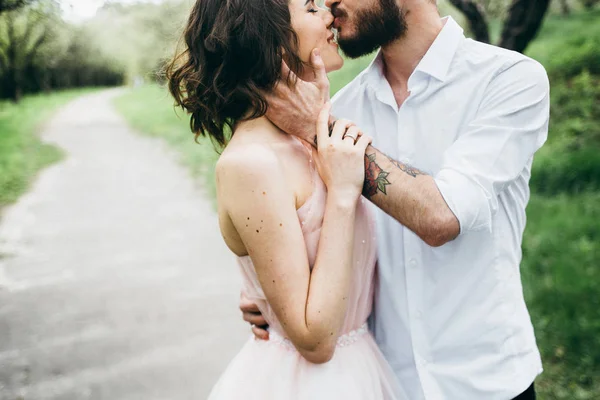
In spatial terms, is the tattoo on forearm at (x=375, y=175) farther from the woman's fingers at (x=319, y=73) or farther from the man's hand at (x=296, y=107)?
the woman's fingers at (x=319, y=73)

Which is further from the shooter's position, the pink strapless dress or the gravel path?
the gravel path

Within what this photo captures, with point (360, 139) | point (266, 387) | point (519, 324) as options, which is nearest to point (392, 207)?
point (360, 139)

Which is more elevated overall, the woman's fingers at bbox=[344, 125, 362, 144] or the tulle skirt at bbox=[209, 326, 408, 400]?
the woman's fingers at bbox=[344, 125, 362, 144]

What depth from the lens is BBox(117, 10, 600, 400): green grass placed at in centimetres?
391

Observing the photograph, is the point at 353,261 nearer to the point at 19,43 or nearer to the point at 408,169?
the point at 408,169

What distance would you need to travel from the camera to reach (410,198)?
1815 millimetres

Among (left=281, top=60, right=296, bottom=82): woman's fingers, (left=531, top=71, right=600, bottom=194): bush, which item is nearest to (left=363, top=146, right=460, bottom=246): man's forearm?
(left=281, top=60, right=296, bottom=82): woman's fingers

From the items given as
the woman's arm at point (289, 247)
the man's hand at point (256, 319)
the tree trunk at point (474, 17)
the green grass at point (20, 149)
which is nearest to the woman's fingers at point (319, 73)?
the woman's arm at point (289, 247)

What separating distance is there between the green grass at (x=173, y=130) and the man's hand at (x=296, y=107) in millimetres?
2844

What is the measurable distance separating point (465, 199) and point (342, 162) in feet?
1.34

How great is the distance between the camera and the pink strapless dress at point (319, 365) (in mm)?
1927

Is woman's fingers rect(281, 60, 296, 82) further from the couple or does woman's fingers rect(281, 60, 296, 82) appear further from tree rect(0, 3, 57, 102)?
tree rect(0, 3, 57, 102)

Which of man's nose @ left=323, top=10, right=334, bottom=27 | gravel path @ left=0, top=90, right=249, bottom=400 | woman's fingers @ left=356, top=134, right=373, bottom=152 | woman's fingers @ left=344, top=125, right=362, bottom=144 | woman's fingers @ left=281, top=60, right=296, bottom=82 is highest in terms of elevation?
man's nose @ left=323, top=10, right=334, bottom=27

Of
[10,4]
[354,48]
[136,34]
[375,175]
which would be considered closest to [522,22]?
[354,48]
